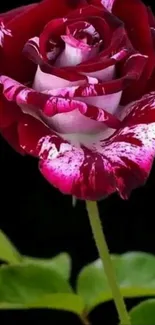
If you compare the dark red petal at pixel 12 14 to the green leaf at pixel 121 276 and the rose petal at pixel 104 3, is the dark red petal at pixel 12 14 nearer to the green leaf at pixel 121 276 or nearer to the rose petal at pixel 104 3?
the rose petal at pixel 104 3

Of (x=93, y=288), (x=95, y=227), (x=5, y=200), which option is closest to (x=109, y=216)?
(x=5, y=200)

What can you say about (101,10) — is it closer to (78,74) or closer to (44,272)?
(78,74)

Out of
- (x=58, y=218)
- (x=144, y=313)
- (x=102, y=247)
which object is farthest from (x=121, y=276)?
(x=58, y=218)

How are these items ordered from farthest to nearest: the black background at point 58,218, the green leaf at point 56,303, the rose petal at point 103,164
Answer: the black background at point 58,218
the green leaf at point 56,303
the rose petal at point 103,164

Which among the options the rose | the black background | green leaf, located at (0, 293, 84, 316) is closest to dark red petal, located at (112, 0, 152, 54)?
the rose

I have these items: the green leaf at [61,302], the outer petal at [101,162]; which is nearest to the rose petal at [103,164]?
the outer petal at [101,162]

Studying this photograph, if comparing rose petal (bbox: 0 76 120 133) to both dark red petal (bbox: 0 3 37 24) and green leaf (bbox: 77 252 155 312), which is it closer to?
dark red petal (bbox: 0 3 37 24)

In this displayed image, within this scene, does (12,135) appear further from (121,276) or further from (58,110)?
(121,276)
